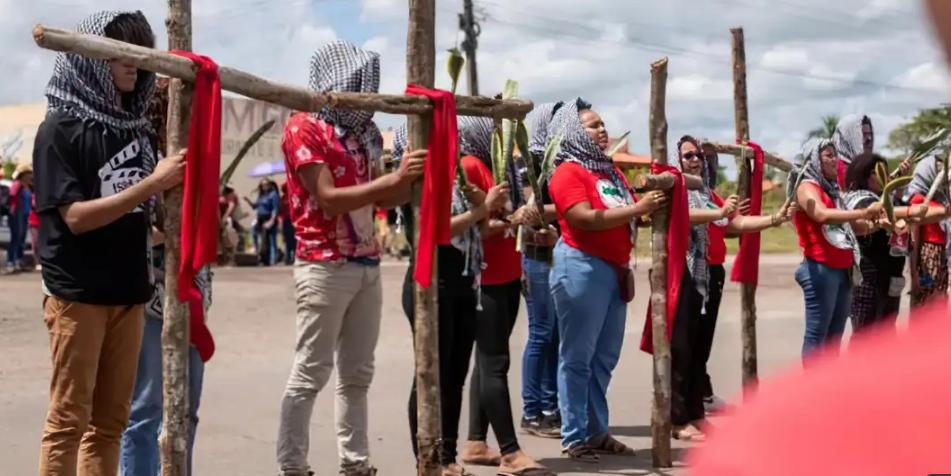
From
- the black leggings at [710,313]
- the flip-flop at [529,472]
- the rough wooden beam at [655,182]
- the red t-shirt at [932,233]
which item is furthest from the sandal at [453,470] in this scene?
the red t-shirt at [932,233]

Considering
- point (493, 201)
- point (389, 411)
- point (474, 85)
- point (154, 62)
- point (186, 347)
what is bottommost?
point (389, 411)

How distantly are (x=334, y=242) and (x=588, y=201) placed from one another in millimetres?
1724

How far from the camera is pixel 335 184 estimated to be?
5.34 m

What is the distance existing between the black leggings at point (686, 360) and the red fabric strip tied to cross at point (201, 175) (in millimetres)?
3989

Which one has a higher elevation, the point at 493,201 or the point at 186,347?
the point at 493,201

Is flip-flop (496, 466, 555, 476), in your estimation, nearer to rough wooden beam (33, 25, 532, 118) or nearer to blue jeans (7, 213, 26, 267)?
rough wooden beam (33, 25, 532, 118)

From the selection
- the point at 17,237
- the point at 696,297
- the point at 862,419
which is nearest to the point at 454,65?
the point at 696,297

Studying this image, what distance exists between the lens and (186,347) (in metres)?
4.46

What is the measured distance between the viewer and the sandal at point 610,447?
7.02 meters

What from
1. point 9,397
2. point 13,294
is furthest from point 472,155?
point 13,294

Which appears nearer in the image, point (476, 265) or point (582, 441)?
point (476, 265)

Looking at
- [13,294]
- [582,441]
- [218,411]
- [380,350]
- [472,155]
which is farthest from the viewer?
[13,294]

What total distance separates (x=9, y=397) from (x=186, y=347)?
5.05 metres

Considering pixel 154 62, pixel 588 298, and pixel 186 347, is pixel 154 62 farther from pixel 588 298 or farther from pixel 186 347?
pixel 588 298
